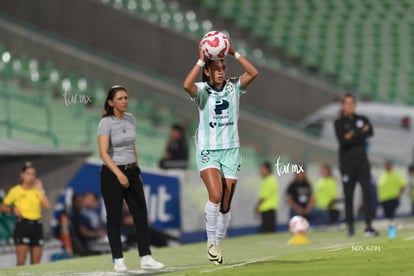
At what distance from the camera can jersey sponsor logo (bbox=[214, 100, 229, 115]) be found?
12.0 metres

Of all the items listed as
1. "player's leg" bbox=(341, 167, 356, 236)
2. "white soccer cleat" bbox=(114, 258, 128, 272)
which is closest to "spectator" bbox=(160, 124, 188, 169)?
"player's leg" bbox=(341, 167, 356, 236)

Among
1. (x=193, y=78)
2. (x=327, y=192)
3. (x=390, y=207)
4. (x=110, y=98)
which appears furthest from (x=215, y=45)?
(x=390, y=207)

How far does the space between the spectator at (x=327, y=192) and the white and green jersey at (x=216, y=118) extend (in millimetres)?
13552

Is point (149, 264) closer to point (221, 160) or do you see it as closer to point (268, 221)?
point (221, 160)

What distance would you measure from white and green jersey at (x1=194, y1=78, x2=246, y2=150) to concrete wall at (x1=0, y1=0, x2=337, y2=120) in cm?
1893

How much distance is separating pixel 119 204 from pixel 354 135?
19.6ft

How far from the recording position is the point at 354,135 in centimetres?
1791

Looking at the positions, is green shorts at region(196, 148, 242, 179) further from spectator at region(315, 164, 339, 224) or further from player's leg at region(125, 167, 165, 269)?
spectator at region(315, 164, 339, 224)

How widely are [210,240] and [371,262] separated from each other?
1.64 meters

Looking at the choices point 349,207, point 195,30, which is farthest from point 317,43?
point 349,207

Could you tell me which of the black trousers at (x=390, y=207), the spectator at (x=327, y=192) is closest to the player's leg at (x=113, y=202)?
the spectator at (x=327, y=192)

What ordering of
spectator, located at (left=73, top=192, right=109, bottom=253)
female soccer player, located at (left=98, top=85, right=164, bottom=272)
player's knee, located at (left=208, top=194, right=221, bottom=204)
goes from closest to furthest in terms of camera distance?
player's knee, located at (left=208, top=194, right=221, bottom=204) < female soccer player, located at (left=98, top=85, right=164, bottom=272) < spectator, located at (left=73, top=192, right=109, bottom=253)

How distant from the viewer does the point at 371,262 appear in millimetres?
11219

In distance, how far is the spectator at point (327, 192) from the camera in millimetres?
25469
